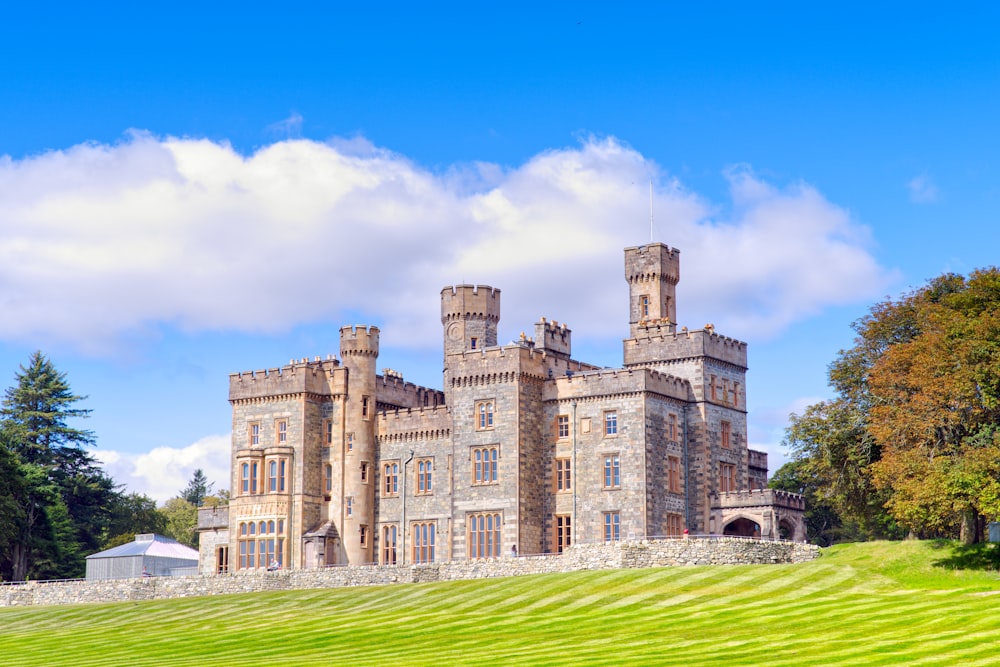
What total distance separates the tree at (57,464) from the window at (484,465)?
137 ft

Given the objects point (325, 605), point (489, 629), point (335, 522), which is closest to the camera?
point (489, 629)

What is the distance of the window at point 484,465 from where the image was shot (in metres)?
79.2

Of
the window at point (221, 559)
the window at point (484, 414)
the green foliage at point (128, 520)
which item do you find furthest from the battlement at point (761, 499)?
the green foliage at point (128, 520)

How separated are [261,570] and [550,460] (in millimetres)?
16953

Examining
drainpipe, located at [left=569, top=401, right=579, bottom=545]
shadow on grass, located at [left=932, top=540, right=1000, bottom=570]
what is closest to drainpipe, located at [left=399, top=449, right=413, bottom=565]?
drainpipe, located at [left=569, top=401, right=579, bottom=545]

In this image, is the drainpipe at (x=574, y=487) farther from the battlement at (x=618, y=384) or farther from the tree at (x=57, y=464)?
the tree at (x=57, y=464)

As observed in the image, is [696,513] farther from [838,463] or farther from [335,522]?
[335,522]

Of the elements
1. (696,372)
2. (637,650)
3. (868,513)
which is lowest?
(637,650)

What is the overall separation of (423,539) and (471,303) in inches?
567

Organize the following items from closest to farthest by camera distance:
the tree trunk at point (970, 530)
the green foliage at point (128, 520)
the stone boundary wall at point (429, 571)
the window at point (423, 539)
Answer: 1. the tree trunk at point (970, 530)
2. the stone boundary wall at point (429, 571)
3. the window at point (423, 539)
4. the green foliage at point (128, 520)

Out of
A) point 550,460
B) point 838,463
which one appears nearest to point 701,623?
point 838,463

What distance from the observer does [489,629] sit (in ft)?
177

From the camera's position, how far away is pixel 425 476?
8369 cm

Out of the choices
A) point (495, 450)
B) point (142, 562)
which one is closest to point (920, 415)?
point (495, 450)
